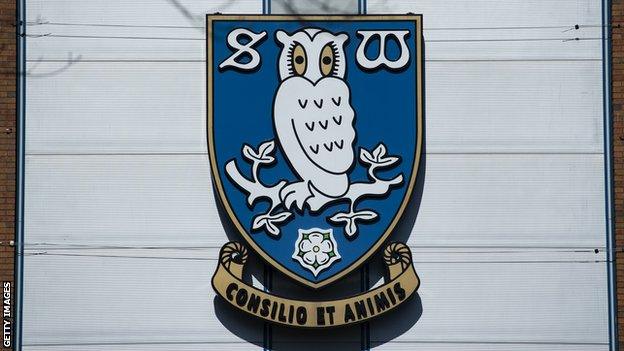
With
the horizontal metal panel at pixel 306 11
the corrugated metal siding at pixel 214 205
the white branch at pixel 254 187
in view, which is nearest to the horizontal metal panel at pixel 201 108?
the corrugated metal siding at pixel 214 205

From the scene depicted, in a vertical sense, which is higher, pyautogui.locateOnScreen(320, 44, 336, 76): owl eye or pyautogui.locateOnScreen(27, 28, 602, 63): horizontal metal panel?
pyautogui.locateOnScreen(27, 28, 602, 63): horizontal metal panel

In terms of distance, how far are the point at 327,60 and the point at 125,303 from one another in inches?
137

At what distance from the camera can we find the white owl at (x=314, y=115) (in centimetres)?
1401

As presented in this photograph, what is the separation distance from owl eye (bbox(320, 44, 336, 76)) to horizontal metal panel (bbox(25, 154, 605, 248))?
1.48m

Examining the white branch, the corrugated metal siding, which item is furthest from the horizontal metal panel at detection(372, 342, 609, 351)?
the white branch

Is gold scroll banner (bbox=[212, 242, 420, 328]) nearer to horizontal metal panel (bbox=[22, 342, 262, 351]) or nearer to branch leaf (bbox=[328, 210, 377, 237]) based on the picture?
horizontal metal panel (bbox=[22, 342, 262, 351])

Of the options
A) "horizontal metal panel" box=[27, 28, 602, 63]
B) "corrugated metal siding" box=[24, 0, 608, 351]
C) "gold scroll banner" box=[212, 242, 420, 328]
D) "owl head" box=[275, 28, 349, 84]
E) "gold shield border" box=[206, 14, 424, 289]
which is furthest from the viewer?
"horizontal metal panel" box=[27, 28, 602, 63]

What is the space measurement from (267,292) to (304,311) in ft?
1.50

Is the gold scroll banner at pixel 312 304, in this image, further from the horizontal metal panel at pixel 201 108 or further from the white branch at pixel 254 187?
the horizontal metal panel at pixel 201 108

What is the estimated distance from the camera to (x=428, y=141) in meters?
14.2

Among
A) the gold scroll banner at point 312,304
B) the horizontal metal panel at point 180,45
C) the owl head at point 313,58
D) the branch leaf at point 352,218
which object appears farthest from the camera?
the horizontal metal panel at point 180,45

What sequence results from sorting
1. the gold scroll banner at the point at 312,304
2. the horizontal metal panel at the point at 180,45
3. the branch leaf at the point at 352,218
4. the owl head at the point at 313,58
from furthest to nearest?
the horizontal metal panel at the point at 180,45
the owl head at the point at 313,58
the branch leaf at the point at 352,218
the gold scroll banner at the point at 312,304

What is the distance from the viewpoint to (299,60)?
14.2 metres

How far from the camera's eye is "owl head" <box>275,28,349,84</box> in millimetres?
14156
